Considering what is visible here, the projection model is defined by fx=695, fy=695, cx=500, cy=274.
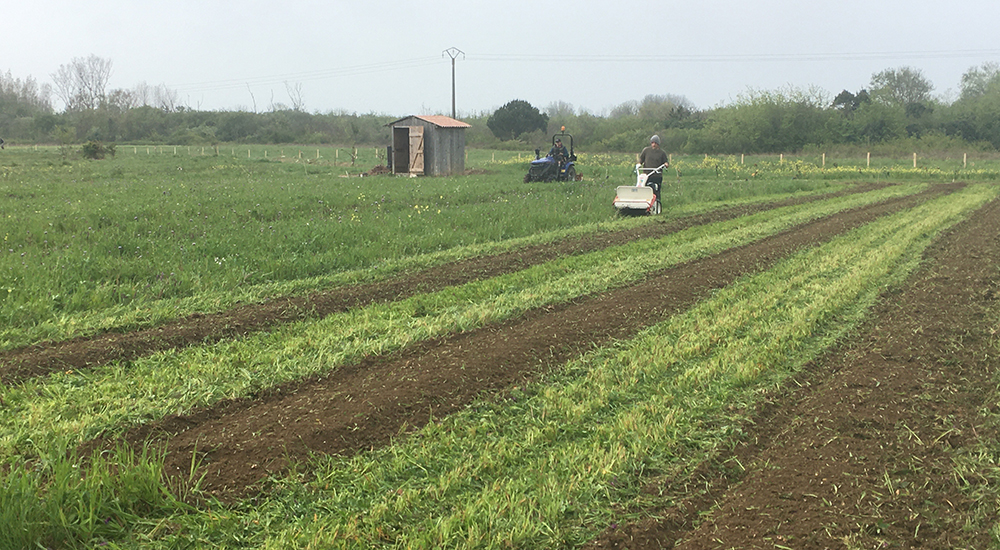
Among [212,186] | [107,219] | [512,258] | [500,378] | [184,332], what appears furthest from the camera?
[212,186]

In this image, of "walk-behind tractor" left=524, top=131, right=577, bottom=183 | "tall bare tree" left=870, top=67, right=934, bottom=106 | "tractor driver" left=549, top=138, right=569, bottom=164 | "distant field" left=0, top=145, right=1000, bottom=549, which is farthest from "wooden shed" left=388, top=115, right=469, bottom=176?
"tall bare tree" left=870, top=67, right=934, bottom=106

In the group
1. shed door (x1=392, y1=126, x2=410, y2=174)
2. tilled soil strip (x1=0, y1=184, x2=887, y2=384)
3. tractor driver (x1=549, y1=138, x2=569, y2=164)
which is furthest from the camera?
shed door (x1=392, y1=126, x2=410, y2=174)

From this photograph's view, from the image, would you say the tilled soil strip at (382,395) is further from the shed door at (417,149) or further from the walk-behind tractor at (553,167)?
the shed door at (417,149)

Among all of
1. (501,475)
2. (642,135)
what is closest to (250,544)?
(501,475)

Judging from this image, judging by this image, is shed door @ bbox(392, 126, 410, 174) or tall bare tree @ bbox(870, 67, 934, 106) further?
tall bare tree @ bbox(870, 67, 934, 106)

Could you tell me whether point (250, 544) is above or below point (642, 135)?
below

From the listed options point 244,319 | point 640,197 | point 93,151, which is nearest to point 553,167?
point 640,197

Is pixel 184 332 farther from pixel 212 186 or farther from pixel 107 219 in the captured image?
pixel 212 186

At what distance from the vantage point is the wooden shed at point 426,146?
2694 centimetres

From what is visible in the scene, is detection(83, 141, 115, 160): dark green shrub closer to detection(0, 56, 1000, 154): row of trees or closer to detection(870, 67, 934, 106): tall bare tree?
detection(0, 56, 1000, 154): row of trees

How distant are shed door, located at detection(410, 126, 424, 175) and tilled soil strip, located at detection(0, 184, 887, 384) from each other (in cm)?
1700

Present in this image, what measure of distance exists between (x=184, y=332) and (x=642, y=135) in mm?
55073

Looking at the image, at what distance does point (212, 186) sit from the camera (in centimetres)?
1812

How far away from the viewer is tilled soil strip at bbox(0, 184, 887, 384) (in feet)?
17.7
